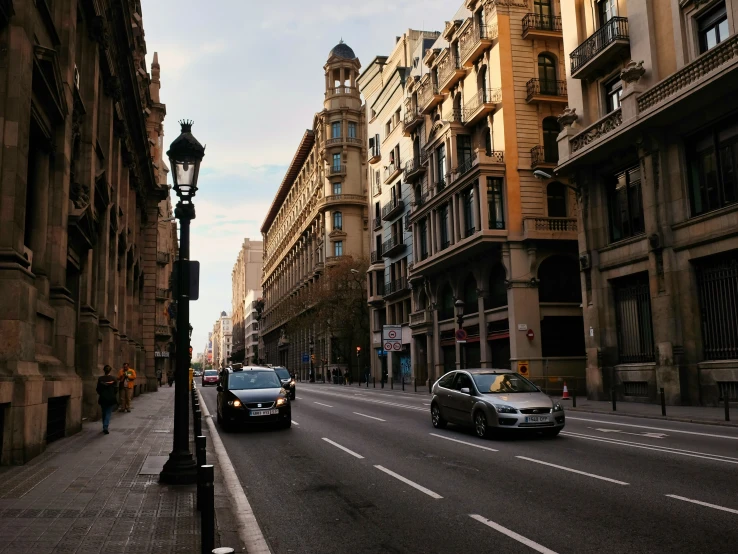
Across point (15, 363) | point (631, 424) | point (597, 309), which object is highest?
point (597, 309)

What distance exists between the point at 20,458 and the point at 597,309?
22.5m

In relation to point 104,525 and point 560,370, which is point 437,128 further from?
point 104,525

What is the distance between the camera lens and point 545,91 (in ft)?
121

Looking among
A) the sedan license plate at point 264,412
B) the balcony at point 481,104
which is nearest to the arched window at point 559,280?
the balcony at point 481,104

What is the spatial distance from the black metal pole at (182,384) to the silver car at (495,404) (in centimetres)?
694

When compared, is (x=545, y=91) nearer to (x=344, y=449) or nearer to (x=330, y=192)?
(x=344, y=449)

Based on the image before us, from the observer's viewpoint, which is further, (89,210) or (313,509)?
(89,210)

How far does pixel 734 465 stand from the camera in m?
10.5

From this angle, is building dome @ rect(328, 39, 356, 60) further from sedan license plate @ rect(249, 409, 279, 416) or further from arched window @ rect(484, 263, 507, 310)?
sedan license plate @ rect(249, 409, 279, 416)

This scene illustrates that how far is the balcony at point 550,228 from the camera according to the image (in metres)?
35.1

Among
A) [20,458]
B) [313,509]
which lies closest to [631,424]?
[313,509]

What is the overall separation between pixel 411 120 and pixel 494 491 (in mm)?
42582

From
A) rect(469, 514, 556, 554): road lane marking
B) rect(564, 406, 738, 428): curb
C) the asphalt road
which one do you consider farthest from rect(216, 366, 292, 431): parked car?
rect(564, 406, 738, 428): curb

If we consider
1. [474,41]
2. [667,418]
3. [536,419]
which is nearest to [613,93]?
[474,41]
